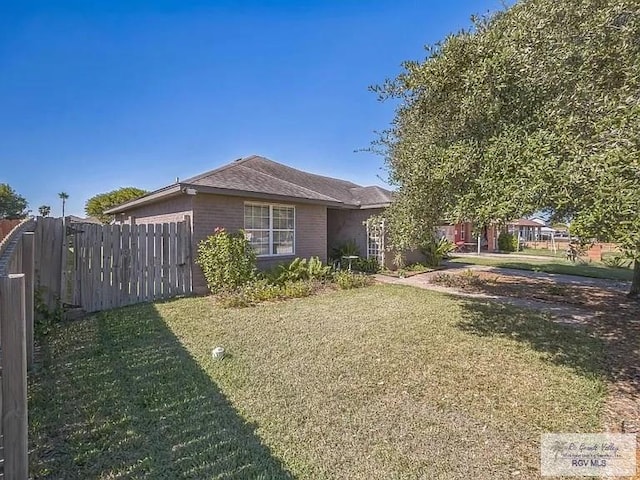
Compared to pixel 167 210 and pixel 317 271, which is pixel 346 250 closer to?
pixel 317 271

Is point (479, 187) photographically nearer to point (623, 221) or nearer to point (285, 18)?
point (623, 221)

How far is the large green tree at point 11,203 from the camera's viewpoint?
136ft

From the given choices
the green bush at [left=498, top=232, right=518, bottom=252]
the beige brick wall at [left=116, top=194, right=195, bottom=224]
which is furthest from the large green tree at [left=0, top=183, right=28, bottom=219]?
the green bush at [left=498, top=232, right=518, bottom=252]

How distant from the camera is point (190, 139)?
1744 cm

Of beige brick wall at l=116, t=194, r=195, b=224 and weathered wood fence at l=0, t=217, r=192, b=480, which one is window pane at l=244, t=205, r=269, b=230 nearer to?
beige brick wall at l=116, t=194, r=195, b=224

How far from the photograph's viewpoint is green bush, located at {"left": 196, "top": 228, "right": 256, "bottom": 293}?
902cm

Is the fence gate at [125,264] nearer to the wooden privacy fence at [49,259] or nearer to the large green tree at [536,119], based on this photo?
the wooden privacy fence at [49,259]

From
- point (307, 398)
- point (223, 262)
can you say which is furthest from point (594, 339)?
point (223, 262)

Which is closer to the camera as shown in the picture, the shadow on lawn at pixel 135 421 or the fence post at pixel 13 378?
the fence post at pixel 13 378

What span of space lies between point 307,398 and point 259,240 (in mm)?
7807

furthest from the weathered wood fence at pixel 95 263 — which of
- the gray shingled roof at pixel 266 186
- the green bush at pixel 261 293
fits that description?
the green bush at pixel 261 293

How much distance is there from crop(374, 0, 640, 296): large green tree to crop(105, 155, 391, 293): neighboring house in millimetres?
6161

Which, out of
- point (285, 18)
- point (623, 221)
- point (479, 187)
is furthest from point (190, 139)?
point (623, 221)

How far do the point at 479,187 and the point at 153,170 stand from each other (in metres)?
24.0
